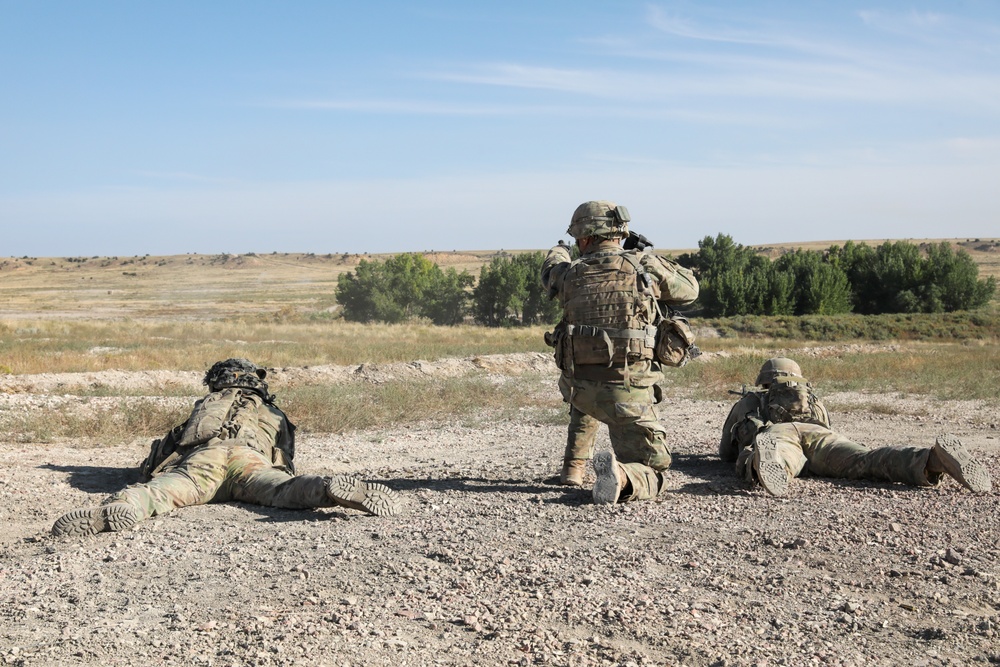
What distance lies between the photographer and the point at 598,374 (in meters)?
7.07

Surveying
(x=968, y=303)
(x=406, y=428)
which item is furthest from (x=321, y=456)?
(x=968, y=303)

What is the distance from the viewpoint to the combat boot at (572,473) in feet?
24.7

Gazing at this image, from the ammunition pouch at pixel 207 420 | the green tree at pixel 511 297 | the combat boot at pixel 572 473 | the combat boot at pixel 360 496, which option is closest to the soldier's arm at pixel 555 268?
the combat boot at pixel 572 473

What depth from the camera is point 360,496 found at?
6133 mm

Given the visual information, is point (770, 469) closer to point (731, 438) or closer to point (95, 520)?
point (731, 438)

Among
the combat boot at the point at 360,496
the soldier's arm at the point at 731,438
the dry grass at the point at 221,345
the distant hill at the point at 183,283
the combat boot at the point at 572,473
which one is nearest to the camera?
the combat boot at the point at 360,496

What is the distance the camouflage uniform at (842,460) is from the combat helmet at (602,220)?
1.97 meters

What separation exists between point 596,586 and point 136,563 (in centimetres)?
266

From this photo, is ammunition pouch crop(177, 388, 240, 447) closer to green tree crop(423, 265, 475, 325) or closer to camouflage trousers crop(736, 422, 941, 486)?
camouflage trousers crop(736, 422, 941, 486)

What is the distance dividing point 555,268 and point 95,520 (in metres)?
3.79

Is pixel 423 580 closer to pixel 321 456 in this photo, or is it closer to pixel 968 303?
pixel 321 456

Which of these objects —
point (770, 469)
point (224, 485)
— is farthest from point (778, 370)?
point (224, 485)

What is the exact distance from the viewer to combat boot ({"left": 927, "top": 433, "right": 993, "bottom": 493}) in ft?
21.8

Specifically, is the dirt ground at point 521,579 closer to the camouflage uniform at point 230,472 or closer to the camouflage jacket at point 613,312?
the camouflage uniform at point 230,472
